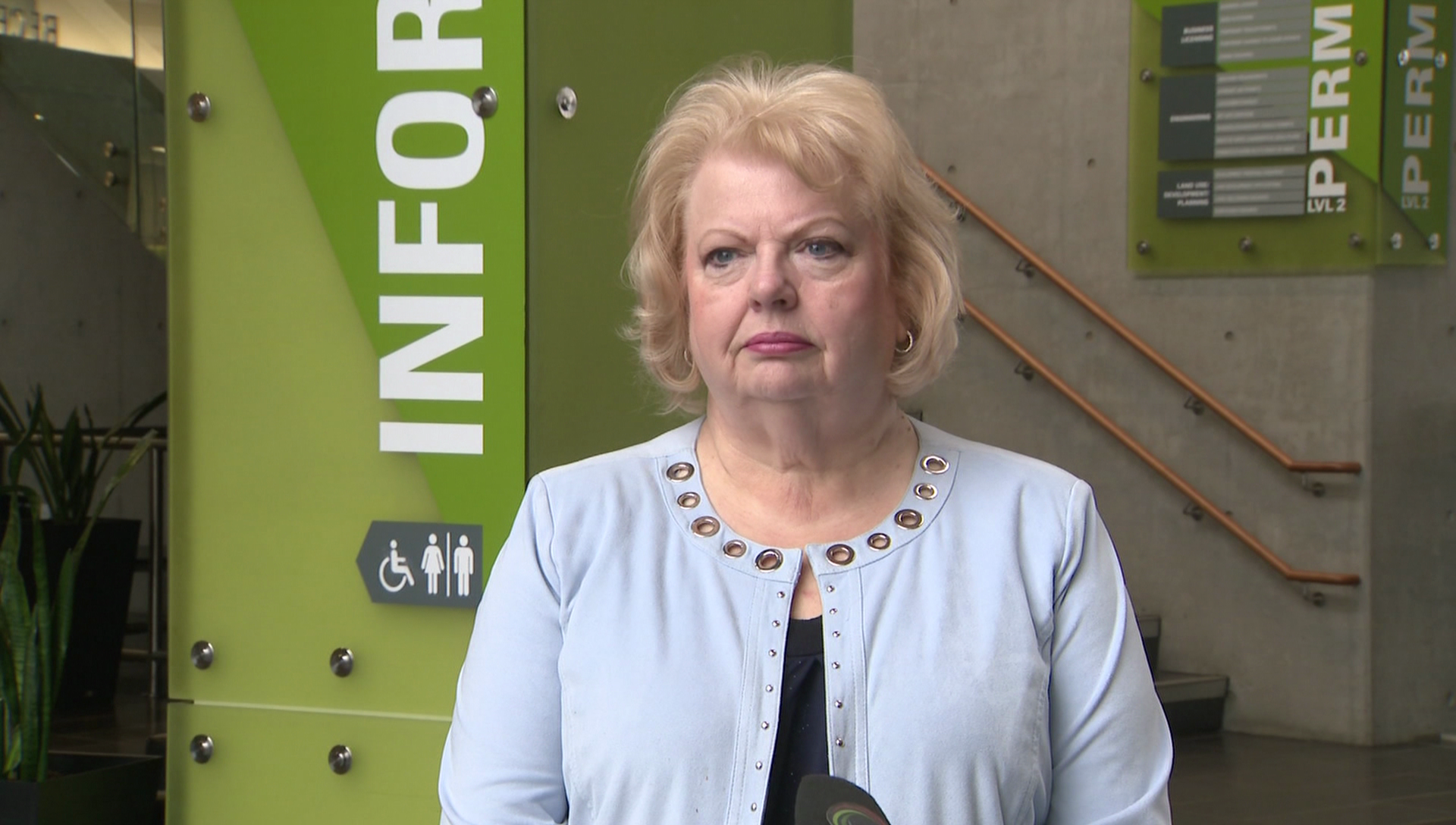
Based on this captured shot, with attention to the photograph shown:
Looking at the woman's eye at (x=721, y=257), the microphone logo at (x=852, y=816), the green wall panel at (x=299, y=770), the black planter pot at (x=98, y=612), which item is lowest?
the black planter pot at (x=98, y=612)

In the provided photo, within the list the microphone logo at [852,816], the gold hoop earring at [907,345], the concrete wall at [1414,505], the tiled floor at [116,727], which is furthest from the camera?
the concrete wall at [1414,505]

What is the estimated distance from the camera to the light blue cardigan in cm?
154

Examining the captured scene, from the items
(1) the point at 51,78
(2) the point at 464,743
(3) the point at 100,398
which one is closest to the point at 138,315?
(3) the point at 100,398

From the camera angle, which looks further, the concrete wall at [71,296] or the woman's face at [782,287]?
the concrete wall at [71,296]

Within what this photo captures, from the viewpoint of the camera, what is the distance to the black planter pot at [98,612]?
6316 millimetres

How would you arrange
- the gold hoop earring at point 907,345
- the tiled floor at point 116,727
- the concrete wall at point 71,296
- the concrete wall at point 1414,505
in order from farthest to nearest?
the concrete wall at point 71,296 → the concrete wall at point 1414,505 → the tiled floor at point 116,727 → the gold hoop earring at point 907,345

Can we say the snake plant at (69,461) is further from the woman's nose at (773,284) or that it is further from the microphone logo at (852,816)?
the microphone logo at (852,816)

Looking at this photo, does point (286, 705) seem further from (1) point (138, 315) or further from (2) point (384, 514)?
(1) point (138, 315)

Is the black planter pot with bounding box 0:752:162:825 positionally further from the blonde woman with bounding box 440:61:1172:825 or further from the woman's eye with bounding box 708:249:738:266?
the woman's eye with bounding box 708:249:738:266

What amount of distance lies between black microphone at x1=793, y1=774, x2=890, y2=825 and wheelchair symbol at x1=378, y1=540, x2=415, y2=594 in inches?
51.0

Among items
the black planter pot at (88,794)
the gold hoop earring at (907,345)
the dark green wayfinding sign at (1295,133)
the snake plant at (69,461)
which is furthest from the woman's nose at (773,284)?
the dark green wayfinding sign at (1295,133)

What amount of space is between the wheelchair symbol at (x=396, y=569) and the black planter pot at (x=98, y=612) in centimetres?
407

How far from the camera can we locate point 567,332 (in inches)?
101

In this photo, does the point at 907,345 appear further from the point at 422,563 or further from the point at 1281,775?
the point at 1281,775
